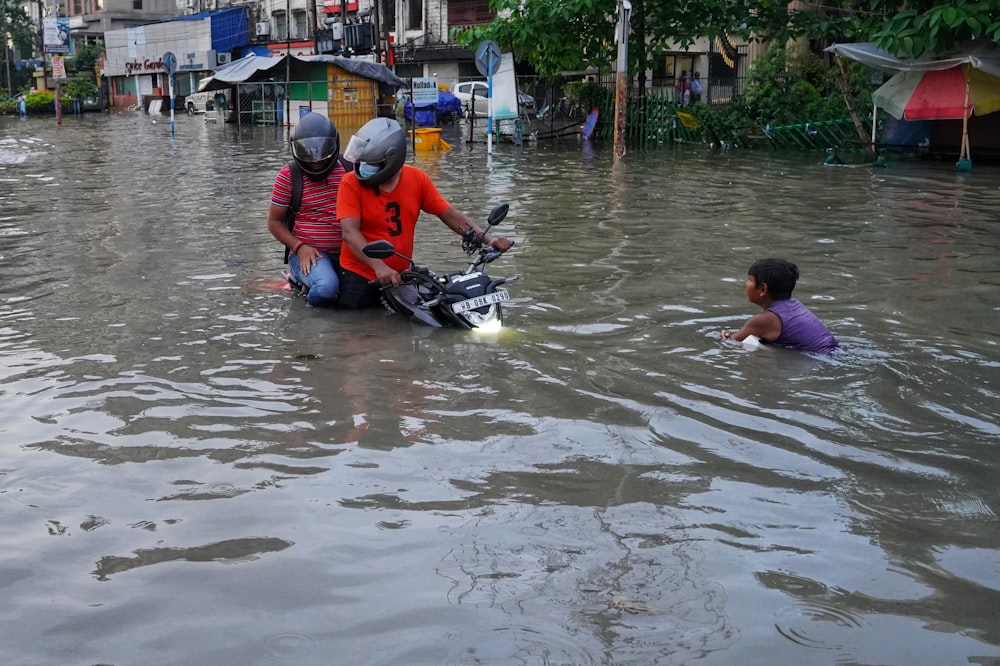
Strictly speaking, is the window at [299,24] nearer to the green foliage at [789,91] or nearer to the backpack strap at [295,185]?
the green foliage at [789,91]

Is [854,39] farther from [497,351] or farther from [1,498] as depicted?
[1,498]

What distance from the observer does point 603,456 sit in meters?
4.65

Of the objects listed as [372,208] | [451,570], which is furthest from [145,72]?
[451,570]

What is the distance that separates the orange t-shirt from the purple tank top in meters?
2.38

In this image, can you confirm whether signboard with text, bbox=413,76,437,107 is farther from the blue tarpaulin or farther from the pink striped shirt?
the pink striped shirt

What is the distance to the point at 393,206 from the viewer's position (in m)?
7.17

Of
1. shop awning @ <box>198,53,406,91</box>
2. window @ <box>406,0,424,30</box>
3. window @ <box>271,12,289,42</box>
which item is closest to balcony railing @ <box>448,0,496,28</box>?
window @ <box>406,0,424,30</box>

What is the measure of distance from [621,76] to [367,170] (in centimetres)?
1555

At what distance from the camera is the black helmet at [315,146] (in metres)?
7.68

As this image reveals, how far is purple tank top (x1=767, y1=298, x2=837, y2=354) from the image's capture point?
6.26m

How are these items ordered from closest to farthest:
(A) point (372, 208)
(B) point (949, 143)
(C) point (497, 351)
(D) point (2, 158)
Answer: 1. (C) point (497, 351)
2. (A) point (372, 208)
3. (B) point (949, 143)
4. (D) point (2, 158)

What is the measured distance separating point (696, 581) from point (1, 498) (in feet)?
8.93

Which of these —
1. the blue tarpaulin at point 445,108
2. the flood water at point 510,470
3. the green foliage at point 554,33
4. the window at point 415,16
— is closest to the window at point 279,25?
the window at point 415,16

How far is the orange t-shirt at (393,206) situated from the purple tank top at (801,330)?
2381mm
